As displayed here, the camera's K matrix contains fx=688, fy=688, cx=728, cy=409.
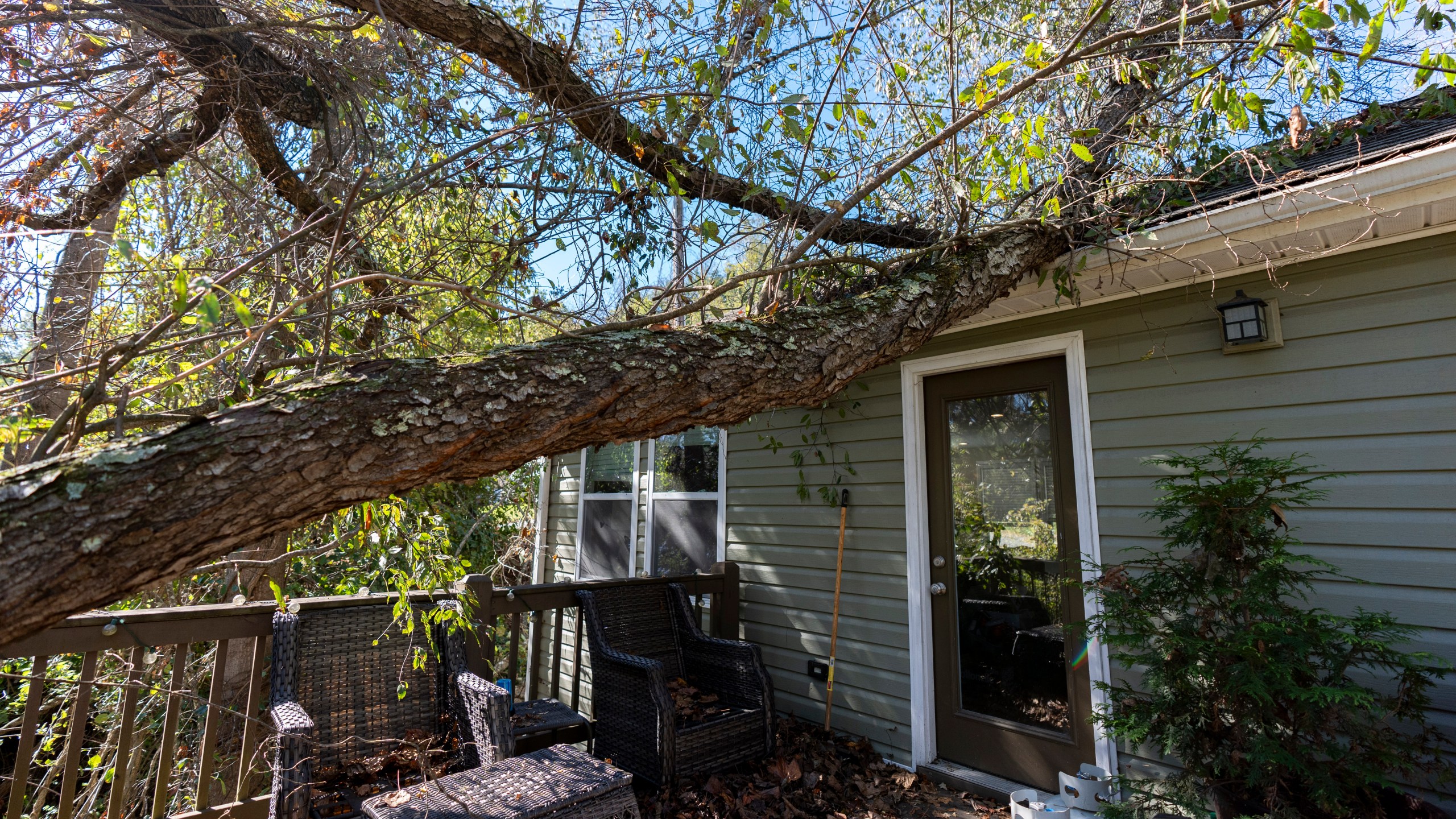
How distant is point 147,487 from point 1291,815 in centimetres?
305

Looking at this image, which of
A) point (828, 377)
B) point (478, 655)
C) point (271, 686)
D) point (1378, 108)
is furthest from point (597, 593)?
point (1378, 108)

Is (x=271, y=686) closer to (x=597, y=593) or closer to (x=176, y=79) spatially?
(x=597, y=593)

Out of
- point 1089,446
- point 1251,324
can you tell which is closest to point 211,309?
point 1089,446

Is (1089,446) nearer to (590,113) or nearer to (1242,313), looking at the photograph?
(1242,313)

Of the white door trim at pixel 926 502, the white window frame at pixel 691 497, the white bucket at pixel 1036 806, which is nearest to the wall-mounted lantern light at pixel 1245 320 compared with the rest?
the white door trim at pixel 926 502

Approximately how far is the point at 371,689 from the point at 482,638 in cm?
53

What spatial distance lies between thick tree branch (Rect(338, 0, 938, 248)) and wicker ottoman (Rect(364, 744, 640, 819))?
2.20 meters

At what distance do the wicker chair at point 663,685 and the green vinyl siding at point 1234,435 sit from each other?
656 millimetres

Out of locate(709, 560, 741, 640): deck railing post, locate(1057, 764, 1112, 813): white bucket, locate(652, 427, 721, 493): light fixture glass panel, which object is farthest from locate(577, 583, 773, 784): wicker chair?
locate(1057, 764, 1112, 813): white bucket

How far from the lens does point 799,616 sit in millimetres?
4395

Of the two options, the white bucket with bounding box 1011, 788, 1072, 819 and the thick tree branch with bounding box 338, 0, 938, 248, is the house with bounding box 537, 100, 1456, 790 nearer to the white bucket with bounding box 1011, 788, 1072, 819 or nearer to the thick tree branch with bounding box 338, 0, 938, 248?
the white bucket with bounding box 1011, 788, 1072, 819

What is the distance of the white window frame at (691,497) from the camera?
16.5 ft

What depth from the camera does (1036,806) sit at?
2773 millimetres

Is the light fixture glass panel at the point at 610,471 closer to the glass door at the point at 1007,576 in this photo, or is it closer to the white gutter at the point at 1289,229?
the glass door at the point at 1007,576
